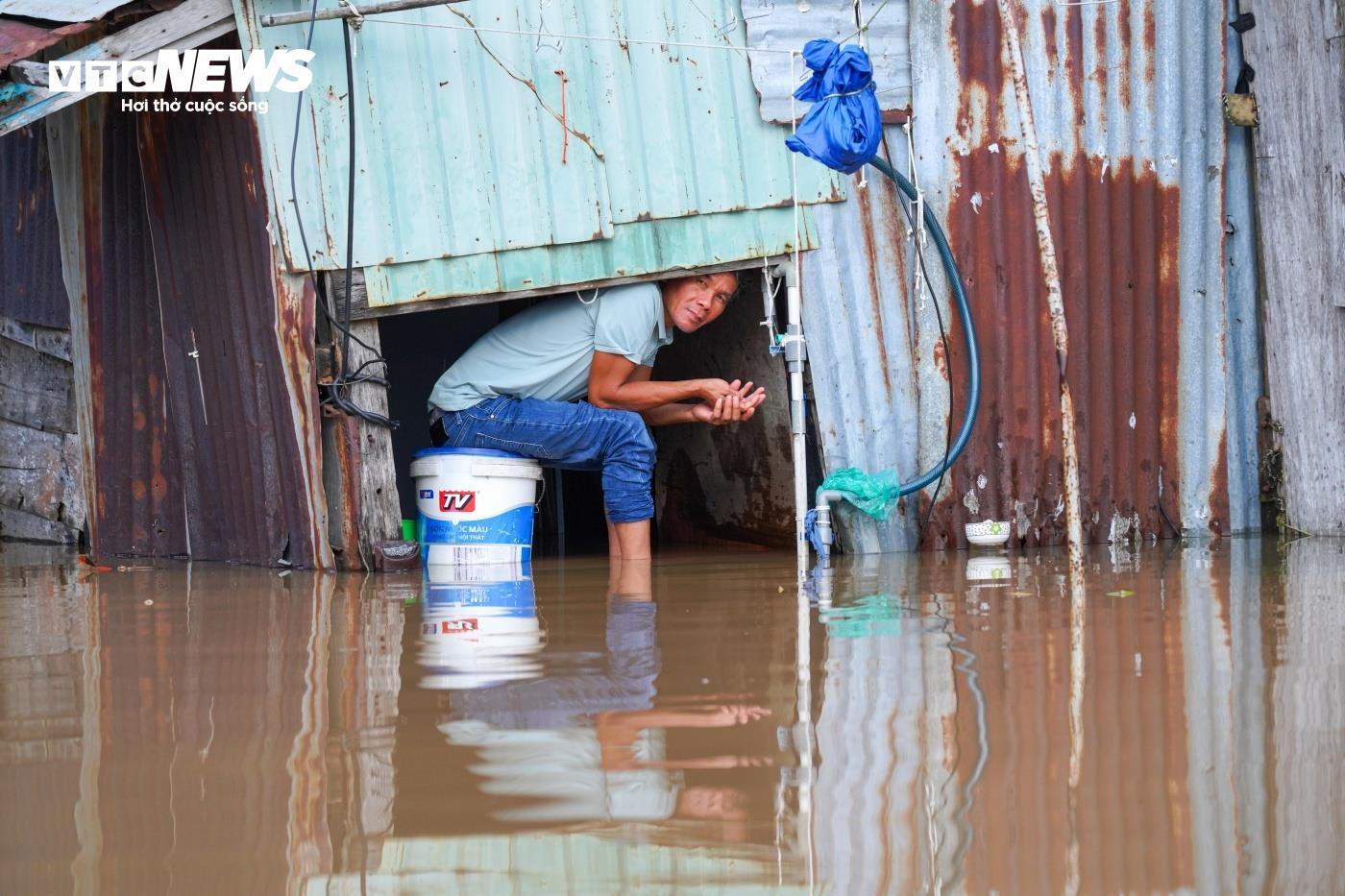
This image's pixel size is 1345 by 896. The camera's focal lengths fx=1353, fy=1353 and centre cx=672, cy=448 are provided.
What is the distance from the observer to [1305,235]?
252 inches

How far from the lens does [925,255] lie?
620cm

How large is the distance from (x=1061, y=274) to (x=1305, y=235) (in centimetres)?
120

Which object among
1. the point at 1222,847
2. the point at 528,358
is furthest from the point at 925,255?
the point at 1222,847

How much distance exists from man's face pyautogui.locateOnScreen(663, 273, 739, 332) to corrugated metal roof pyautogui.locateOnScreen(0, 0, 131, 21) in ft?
8.23

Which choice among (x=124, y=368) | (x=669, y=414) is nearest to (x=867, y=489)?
(x=669, y=414)

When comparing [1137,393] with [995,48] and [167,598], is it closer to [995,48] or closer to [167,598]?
[995,48]

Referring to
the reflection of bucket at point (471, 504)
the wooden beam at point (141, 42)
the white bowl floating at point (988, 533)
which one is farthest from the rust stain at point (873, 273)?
the wooden beam at point (141, 42)

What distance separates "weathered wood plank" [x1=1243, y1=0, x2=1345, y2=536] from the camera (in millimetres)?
6316

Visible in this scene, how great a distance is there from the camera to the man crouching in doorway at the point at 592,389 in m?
5.93

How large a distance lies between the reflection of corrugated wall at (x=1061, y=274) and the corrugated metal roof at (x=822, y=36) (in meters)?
0.06

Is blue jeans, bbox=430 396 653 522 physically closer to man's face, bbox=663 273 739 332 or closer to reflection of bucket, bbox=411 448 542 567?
reflection of bucket, bbox=411 448 542 567

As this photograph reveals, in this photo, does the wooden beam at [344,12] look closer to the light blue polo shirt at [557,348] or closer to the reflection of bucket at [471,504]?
the light blue polo shirt at [557,348]

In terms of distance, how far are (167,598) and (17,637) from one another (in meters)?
1.01

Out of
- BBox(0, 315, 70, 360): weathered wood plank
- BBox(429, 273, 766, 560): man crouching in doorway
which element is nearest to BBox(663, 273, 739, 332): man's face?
BBox(429, 273, 766, 560): man crouching in doorway
